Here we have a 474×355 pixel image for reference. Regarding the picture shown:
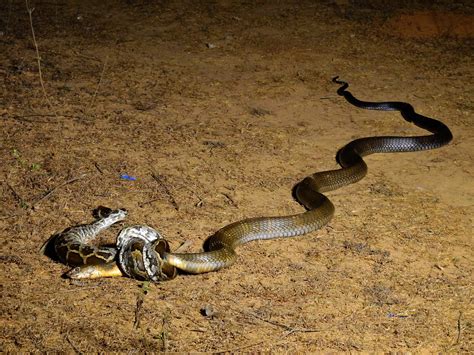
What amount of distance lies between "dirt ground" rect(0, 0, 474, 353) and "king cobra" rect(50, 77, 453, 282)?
4.2 inches

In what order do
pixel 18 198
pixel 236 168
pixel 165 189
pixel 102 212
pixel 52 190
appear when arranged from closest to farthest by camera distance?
1. pixel 102 212
2. pixel 18 198
3. pixel 52 190
4. pixel 165 189
5. pixel 236 168

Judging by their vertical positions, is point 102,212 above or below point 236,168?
above

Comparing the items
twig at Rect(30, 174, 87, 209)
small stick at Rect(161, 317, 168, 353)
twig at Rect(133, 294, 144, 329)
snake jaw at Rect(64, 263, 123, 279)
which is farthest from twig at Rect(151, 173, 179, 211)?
small stick at Rect(161, 317, 168, 353)

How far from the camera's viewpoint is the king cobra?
5.41m

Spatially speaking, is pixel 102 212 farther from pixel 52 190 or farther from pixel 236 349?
pixel 236 349

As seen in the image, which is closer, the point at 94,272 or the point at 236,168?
the point at 94,272

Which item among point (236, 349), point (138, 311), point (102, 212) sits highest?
point (236, 349)

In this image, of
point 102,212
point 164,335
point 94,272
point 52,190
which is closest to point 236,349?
point 164,335

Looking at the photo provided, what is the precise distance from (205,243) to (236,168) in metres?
1.67

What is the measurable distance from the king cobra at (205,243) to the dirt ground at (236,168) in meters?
0.11

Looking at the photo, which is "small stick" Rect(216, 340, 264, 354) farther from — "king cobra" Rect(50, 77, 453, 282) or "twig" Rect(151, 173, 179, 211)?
"twig" Rect(151, 173, 179, 211)

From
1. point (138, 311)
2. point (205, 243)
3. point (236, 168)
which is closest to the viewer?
point (138, 311)

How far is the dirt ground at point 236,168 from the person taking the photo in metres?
5.10

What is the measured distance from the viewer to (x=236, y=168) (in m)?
7.66
